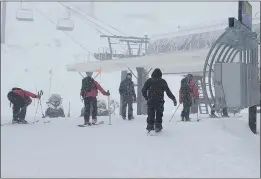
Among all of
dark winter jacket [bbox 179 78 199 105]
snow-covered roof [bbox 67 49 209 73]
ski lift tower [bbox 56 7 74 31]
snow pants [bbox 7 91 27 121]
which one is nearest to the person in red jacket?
snow pants [bbox 7 91 27 121]

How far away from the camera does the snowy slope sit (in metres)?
5.61

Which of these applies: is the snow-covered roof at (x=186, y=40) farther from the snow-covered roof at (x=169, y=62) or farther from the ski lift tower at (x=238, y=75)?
the ski lift tower at (x=238, y=75)

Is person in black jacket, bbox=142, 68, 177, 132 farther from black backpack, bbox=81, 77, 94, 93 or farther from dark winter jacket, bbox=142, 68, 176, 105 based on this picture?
black backpack, bbox=81, 77, 94, 93

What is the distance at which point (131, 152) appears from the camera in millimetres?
6602

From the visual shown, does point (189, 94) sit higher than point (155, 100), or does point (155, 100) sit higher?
point (189, 94)

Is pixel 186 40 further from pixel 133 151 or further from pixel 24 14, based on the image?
pixel 24 14

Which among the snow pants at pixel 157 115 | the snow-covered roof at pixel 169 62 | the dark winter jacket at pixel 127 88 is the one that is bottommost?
the snow pants at pixel 157 115

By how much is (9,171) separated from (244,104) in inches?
237

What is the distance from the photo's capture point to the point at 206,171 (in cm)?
582

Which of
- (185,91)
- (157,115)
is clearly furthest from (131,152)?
(185,91)

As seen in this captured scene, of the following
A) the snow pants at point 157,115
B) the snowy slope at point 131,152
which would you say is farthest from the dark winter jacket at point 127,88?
the snow pants at point 157,115

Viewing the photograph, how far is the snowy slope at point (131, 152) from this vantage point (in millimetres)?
5605

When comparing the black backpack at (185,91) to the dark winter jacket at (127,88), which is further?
the dark winter jacket at (127,88)

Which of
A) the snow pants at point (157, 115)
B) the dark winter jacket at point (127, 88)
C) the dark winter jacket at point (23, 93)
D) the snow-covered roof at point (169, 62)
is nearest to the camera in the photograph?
the snow pants at point (157, 115)
